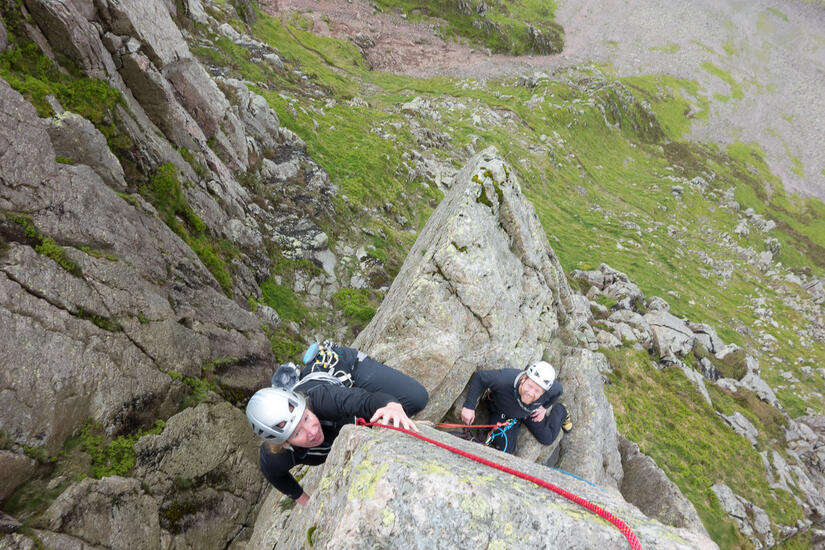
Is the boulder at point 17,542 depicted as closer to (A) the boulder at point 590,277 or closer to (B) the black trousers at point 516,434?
(B) the black trousers at point 516,434

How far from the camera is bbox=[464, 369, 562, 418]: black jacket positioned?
9.82m

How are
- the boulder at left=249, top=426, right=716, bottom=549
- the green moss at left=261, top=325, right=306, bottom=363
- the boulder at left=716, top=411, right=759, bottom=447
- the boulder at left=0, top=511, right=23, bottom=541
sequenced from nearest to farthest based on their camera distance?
the boulder at left=249, top=426, right=716, bottom=549
the boulder at left=0, top=511, right=23, bottom=541
the green moss at left=261, top=325, right=306, bottom=363
the boulder at left=716, top=411, right=759, bottom=447

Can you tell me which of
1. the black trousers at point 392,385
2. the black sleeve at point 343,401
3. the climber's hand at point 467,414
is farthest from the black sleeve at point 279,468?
the climber's hand at point 467,414

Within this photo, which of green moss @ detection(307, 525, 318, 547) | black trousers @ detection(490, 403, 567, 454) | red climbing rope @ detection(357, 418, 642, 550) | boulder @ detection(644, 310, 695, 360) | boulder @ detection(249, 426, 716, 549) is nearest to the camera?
boulder @ detection(249, 426, 716, 549)

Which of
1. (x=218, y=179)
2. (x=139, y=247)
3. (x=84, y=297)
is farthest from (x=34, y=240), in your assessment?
(x=218, y=179)

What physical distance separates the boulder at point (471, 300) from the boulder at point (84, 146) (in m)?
8.40

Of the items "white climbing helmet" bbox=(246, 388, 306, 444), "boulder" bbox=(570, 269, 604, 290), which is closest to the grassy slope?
"boulder" bbox=(570, 269, 604, 290)

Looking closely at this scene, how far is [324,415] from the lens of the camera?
6.10 m

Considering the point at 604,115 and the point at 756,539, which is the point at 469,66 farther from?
the point at 756,539

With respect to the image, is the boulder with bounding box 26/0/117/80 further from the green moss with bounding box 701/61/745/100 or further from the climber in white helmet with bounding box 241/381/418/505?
the green moss with bounding box 701/61/745/100

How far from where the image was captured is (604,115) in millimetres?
61156

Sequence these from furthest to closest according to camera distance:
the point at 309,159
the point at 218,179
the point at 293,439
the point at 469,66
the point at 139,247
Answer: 1. the point at 469,66
2. the point at 309,159
3. the point at 218,179
4. the point at 139,247
5. the point at 293,439

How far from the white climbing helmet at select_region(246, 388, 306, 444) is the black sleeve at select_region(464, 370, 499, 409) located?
19.3 ft

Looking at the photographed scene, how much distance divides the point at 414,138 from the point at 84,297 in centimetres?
3411
